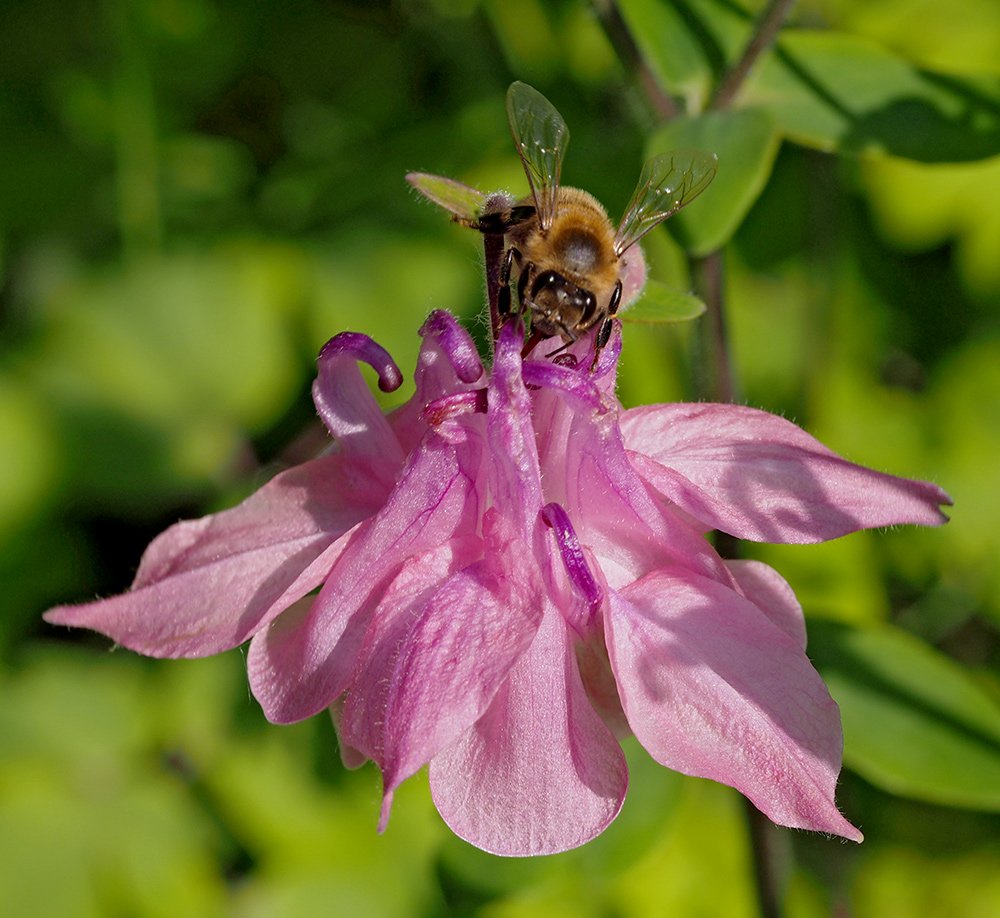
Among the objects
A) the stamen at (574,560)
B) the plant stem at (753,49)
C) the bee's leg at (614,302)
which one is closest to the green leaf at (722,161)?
the plant stem at (753,49)

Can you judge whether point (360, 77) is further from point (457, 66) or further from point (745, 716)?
point (745, 716)

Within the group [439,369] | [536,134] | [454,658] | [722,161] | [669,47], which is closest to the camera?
[454,658]

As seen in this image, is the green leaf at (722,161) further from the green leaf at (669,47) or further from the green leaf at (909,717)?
the green leaf at (909,717)

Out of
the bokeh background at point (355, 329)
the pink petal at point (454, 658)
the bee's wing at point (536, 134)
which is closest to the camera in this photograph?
the pink petal at point (454, 658)

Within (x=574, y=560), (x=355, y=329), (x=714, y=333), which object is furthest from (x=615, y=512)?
(x=355, y=329)

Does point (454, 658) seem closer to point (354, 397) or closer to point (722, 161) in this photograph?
point (354, 397)
